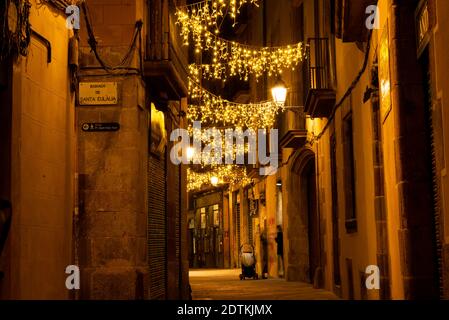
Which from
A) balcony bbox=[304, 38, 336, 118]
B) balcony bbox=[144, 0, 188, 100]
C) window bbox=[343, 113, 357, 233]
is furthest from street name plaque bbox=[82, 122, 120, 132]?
balcony bbox=[304, 38, 336, 118]

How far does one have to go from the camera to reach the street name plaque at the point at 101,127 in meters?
11.7

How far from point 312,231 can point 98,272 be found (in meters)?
11.4

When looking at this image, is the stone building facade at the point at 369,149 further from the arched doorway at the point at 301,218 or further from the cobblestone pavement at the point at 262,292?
the cobblestone pavement at the point at 262,292

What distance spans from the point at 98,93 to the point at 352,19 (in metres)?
4.15

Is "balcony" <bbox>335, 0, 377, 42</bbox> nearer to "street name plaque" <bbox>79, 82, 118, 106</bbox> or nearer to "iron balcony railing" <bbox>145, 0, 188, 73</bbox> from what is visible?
"iron balcony railing" <bbox>145, 0, 188, 73</bbox>

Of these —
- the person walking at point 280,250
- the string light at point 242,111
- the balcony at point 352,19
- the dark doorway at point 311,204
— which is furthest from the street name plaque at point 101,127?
the person walking at point 280,250

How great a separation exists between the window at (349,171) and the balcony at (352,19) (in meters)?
2.47

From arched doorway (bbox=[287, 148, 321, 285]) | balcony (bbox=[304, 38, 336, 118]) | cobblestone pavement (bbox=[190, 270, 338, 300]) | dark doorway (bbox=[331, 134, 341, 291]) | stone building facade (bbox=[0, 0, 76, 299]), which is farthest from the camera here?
arched doorway (bbox=[287, 148, 321, 285])

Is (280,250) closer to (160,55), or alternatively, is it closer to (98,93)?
(160,55)

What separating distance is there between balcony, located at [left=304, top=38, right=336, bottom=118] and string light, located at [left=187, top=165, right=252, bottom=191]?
1404 centimetres

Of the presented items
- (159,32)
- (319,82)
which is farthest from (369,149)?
(319,82)

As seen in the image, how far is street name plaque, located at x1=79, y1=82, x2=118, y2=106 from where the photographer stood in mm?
11812

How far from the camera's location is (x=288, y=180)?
22.7 m

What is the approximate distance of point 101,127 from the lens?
11.7m
